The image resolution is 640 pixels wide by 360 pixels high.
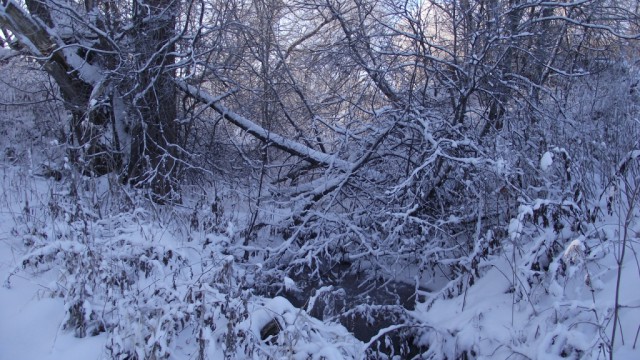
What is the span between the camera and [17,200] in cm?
592

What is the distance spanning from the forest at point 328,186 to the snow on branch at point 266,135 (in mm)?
36

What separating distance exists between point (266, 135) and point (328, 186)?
4.69 ft

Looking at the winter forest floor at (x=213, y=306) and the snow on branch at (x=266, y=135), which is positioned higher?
the snow on branch at (x=266, y=135)

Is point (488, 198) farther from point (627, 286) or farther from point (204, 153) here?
point (204, 153)

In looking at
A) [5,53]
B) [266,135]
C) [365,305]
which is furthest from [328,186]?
[5,53]

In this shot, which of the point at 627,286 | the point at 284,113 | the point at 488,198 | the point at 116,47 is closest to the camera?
the point at 627,286

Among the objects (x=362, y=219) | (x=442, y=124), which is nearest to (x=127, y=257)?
(x=362, y=219)

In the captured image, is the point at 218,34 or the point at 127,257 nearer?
the point at 127,257

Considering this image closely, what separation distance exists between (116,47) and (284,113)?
2394mm

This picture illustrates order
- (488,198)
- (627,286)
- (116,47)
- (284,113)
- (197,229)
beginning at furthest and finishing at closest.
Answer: (284,113), (116,47), (197,229), (488,198), (627,286)

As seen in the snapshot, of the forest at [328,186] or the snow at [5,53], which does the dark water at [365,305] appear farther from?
the snow at [5,53]

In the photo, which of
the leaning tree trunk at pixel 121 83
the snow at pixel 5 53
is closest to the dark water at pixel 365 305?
the leaning tree trunk at pixel 121 83

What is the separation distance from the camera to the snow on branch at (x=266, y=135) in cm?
714

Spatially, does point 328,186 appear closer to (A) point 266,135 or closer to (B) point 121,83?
(A) point 266,135
